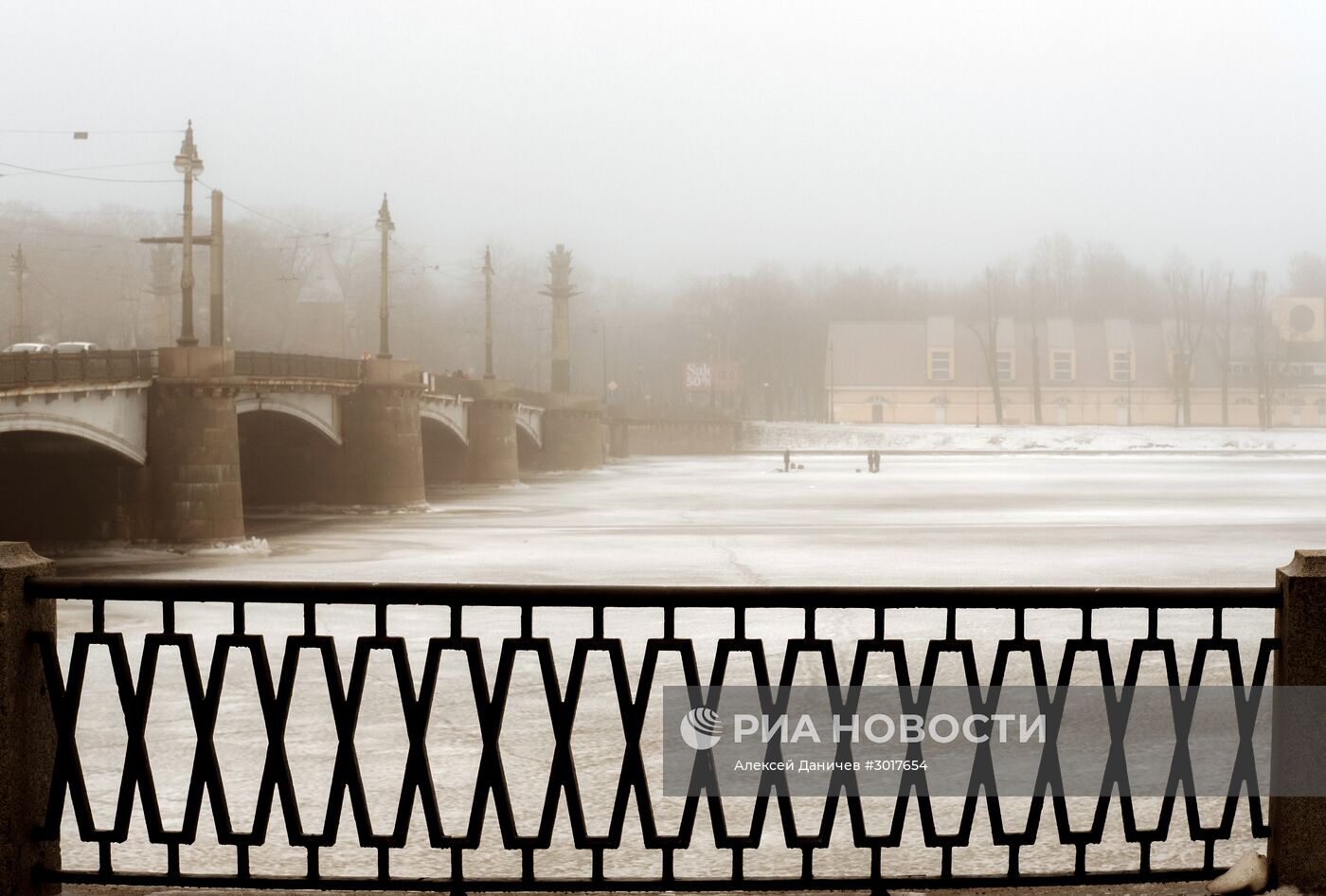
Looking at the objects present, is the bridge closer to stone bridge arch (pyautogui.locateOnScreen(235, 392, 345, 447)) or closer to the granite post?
stone bridge arch (pyautogui.locateOnScreen(235, 392, 345, 447))

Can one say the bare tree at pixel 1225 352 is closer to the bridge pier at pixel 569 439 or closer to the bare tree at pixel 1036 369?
the bare tree at pixel 1036 369

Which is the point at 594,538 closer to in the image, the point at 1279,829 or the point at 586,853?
the point at 586,853

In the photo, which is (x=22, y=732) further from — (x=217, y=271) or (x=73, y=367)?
(x=217, y=271)

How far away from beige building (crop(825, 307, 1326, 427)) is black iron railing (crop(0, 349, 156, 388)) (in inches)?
3504

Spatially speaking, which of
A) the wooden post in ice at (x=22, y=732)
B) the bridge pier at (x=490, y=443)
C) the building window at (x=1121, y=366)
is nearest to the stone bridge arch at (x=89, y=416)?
the wooden post in ice at (x=22, y=732)

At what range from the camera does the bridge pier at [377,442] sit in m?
47.0

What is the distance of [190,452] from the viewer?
33781 millimetres

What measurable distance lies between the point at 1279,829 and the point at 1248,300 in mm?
144905

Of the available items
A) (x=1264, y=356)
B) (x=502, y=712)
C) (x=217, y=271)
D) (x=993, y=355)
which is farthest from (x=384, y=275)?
(x=1264, y=356)

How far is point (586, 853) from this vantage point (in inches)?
322

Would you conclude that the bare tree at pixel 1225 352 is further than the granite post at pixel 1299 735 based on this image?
Yes

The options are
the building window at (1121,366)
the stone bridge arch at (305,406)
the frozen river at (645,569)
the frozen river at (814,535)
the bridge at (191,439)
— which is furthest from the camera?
the building window at (1121,366)

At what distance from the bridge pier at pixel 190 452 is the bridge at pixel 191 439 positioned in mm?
30

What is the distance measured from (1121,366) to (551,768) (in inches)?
4757
